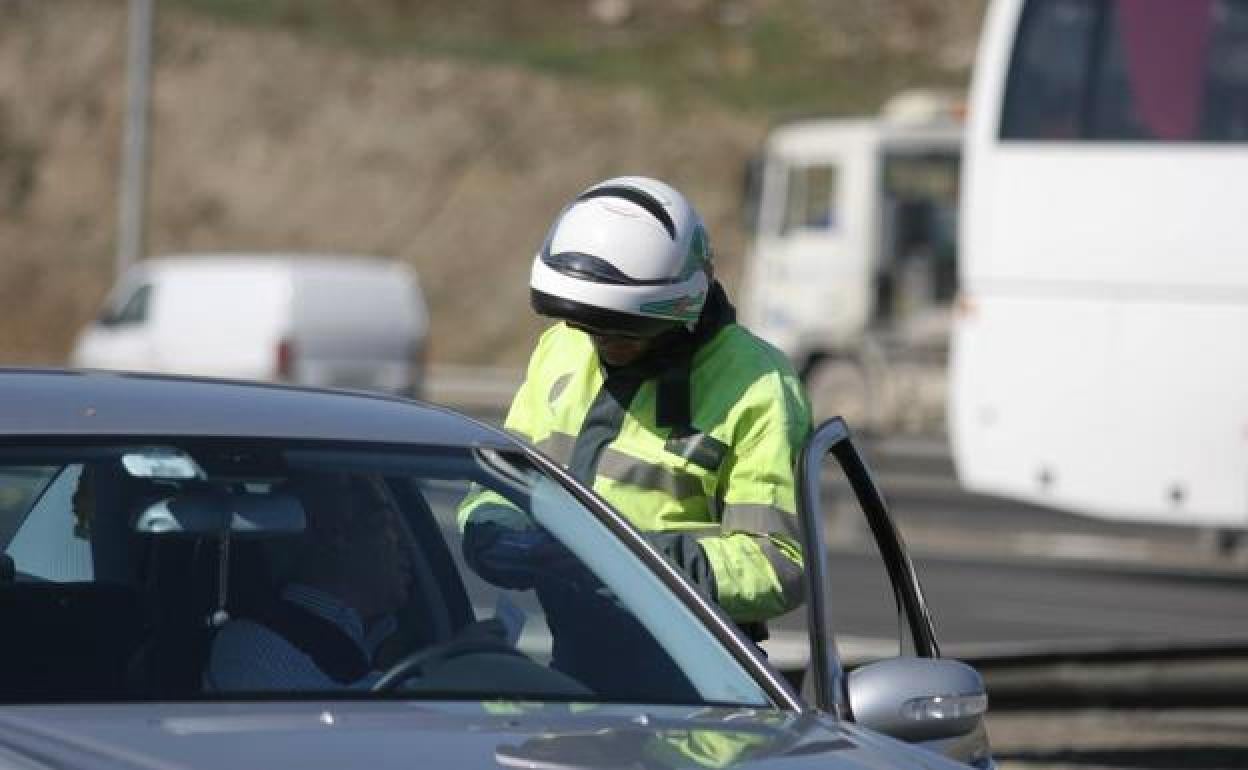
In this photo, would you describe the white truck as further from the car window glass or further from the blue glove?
the car window glass

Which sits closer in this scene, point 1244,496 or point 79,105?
point 1244,496

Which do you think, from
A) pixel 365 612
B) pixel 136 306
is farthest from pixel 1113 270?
pixel 136 306

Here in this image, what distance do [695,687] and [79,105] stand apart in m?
57.4

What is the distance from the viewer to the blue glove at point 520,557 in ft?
15.8

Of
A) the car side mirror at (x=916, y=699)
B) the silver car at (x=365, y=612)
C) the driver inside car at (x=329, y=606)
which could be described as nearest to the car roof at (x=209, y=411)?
the silver car at (x=365, y=612)

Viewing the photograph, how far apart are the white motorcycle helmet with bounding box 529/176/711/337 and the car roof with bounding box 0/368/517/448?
1.45ft

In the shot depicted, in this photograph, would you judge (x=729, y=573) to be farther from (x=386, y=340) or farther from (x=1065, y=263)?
(x=386, y=340)

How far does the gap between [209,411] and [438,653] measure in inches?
23.7

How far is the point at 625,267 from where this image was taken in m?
5.53

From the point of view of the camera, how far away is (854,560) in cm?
2027

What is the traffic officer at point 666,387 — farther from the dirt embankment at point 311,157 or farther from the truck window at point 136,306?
the dirt embankment at point 311,157

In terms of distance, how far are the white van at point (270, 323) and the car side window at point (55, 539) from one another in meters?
26.8

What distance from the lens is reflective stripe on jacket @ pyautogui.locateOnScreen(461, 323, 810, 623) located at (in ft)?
17.9

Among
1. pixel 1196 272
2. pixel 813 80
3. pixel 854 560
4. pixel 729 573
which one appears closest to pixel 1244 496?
pixel 1196 272
